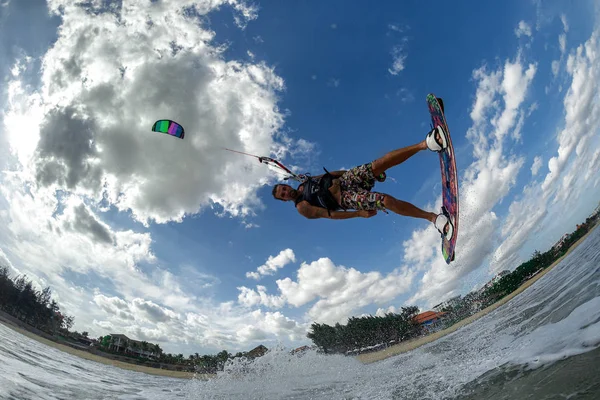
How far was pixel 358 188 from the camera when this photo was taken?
5707mm

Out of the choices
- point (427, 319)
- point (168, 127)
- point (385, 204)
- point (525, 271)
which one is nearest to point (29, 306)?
point (168, 127)

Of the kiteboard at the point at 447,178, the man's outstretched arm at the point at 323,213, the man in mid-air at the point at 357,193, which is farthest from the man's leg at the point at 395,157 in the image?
the man's outstretched arm at the point at 323,213

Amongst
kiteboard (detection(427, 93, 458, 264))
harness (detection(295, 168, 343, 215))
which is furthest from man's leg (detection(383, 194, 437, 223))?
harness (detection(295, 168, 343, 215))

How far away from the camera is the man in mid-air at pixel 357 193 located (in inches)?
196

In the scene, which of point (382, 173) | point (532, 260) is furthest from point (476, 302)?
point (382, 173)

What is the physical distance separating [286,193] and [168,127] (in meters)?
6.53

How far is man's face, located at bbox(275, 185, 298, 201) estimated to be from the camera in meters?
6.29

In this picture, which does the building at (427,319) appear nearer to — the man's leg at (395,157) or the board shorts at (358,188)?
the board shorts at (358,188)

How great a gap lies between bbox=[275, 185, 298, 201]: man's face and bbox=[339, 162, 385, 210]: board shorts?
1086 mm

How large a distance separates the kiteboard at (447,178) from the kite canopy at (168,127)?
8.14 metres

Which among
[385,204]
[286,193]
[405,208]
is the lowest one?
[405,208]

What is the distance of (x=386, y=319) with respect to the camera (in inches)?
2486

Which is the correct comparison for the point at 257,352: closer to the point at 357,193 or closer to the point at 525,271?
the point at 525,271

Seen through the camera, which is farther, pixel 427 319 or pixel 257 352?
pixel 427 319
